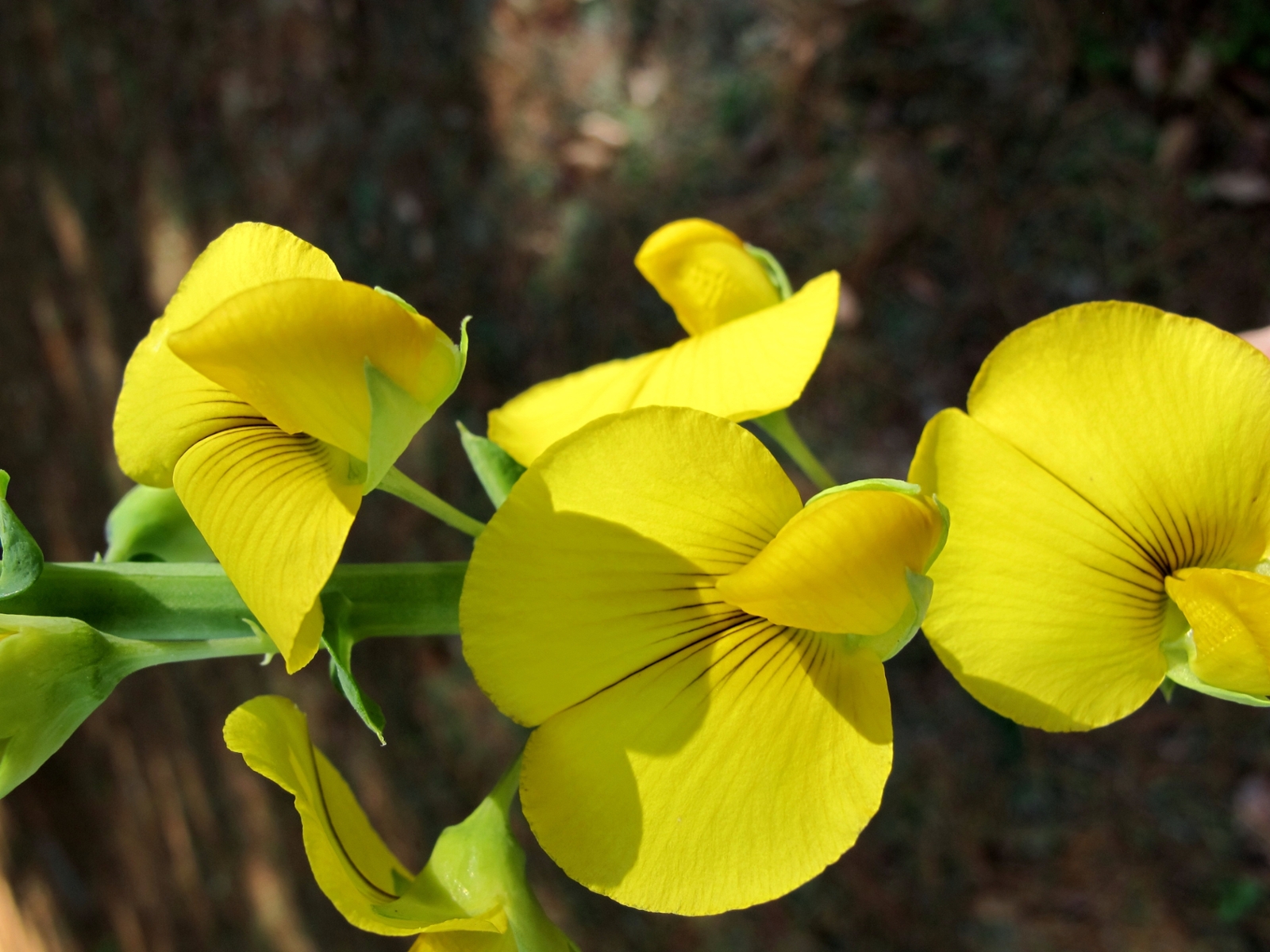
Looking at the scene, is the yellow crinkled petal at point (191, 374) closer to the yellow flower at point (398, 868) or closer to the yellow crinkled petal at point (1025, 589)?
the yellow flower at point (398, 868)

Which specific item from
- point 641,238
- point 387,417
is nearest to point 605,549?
point 387,417

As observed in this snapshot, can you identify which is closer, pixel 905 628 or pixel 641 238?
pixel 905 628

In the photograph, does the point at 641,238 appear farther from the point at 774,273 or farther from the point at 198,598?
the point at 198,598

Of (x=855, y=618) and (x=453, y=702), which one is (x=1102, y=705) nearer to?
(x=855, y=618)

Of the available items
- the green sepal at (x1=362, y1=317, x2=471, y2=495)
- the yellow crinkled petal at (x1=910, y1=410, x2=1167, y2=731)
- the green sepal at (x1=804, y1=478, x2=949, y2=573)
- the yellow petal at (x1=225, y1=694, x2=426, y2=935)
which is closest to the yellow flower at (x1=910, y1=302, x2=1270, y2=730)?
the yellow crinkled petal at (x1=910, y1=410, x2=1167, y2=731)

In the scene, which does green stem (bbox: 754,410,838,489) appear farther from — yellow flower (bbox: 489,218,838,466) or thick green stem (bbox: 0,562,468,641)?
thick green stem (bbox: 0,562,468,641)

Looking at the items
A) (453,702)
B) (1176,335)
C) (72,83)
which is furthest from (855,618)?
(72,83)
